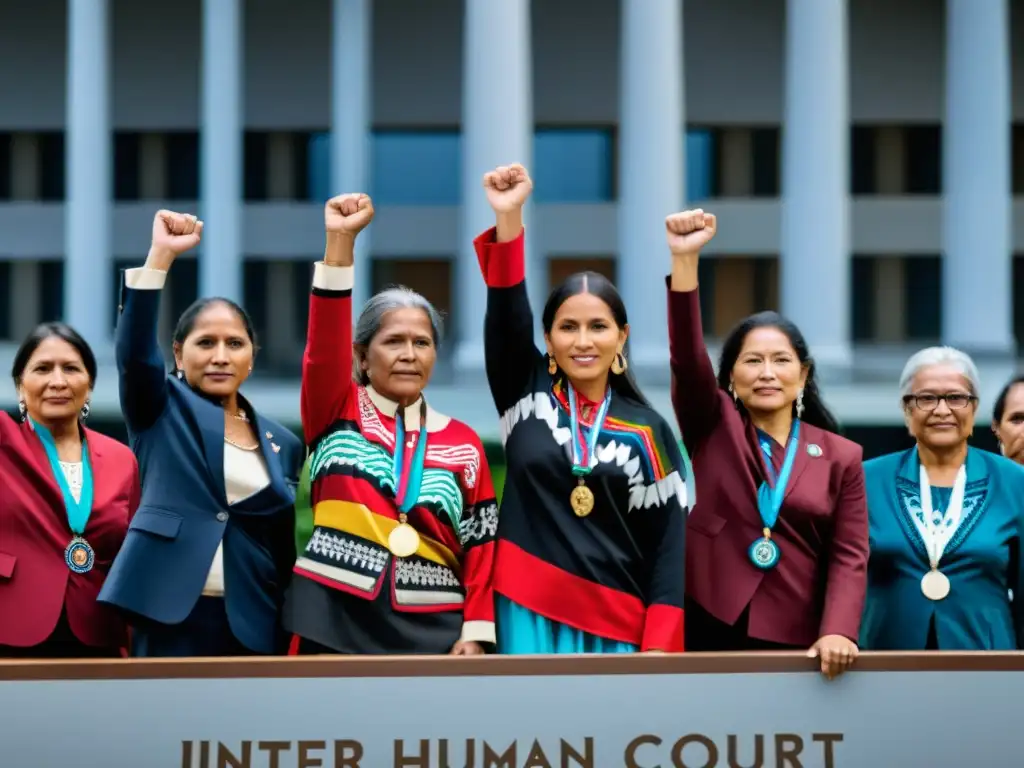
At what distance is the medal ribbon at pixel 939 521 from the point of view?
4.52 meters

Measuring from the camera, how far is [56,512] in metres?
4.44

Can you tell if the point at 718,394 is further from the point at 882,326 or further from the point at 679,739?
the point at 882,326

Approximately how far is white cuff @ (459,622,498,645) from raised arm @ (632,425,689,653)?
0.49 meters

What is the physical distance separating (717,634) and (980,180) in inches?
1009

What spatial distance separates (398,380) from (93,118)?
26.0 meters

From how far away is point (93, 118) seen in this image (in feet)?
92.3

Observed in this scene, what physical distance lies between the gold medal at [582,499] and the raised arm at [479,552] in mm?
278

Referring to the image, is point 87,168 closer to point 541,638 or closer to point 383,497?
point 383,497

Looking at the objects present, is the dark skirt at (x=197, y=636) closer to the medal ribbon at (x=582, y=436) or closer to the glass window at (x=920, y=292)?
the medal ribbon at (x=582, y=436)

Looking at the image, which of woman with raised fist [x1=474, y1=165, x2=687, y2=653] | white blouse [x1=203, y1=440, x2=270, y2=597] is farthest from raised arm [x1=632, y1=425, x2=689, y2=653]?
white blouse [x1=203, y1=440, x2=270, y2=597]

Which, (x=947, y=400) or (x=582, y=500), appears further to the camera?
(x=947, y=400)

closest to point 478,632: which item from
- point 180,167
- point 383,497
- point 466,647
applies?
point 466,647

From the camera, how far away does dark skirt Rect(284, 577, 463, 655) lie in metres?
4.09

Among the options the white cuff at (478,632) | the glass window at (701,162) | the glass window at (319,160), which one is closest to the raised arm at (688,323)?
the white cuff at (478,632)
